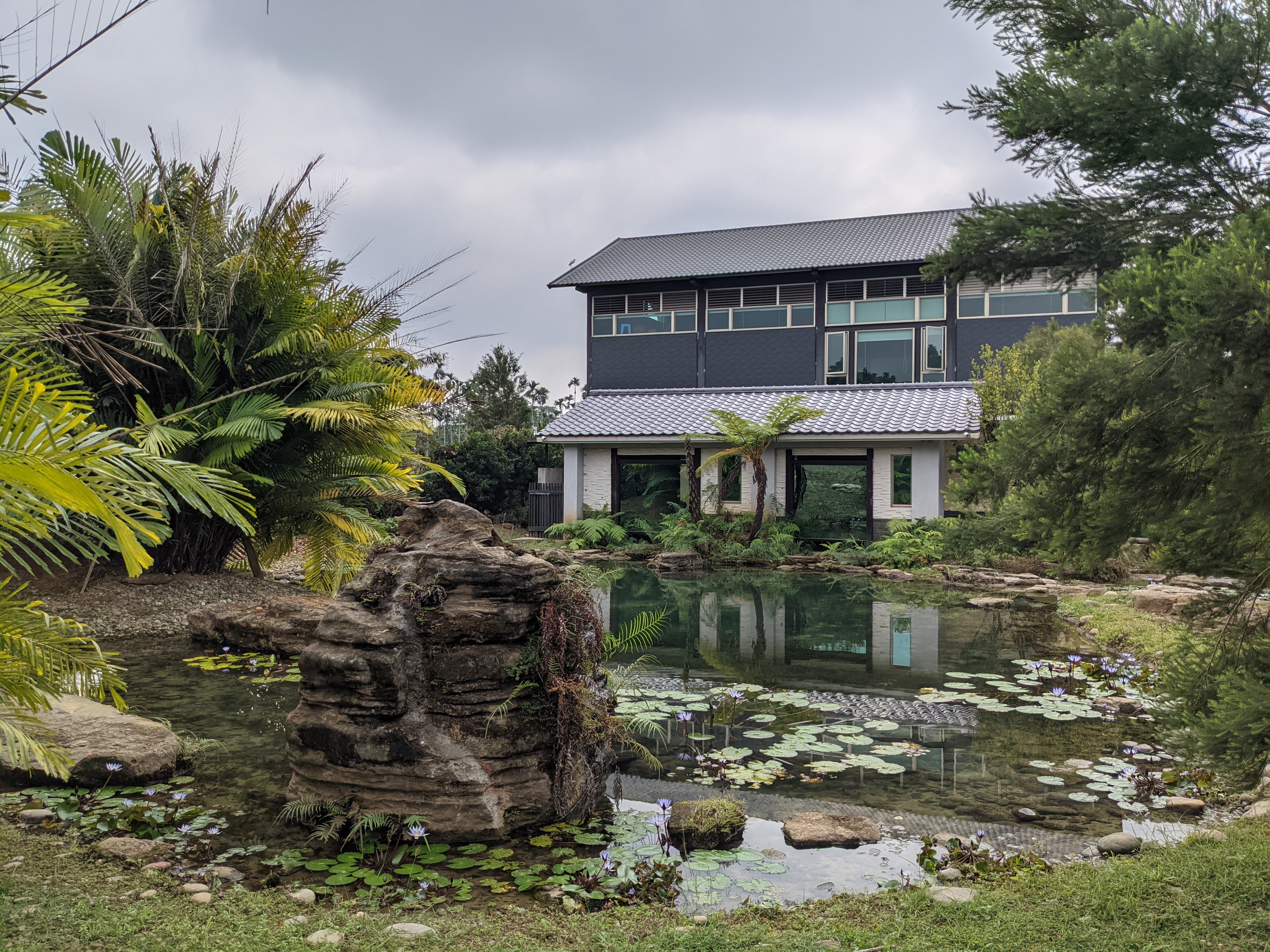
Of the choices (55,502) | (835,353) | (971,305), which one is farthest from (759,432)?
(55,502)

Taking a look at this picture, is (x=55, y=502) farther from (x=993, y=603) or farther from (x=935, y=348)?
(x=935, y=348)

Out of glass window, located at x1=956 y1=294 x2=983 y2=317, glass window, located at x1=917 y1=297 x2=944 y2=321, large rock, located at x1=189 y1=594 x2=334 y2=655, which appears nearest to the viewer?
large rock, located at x1=189 y1=594 x2=334 y2=655

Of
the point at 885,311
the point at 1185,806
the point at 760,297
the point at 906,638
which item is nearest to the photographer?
the point at 1185,806

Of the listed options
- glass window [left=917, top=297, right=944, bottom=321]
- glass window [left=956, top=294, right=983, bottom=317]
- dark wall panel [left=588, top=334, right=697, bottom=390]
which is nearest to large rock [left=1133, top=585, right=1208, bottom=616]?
glass window [left=956, top=294, right=983, bottom=317]

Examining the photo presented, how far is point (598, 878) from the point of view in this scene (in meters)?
3.84

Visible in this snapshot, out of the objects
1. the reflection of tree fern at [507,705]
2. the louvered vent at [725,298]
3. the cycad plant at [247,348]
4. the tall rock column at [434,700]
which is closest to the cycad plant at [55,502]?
the tall rock column at [434,700]

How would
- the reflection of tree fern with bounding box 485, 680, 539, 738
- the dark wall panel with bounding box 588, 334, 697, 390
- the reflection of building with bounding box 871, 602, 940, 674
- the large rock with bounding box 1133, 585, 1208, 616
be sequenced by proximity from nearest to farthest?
1. the reflection of tree fern with bounding box 485, 680, 539, 738
2. the reflection of building with bounding box 871, 602, 940, 674
3. the large rock with bounding box 1133, 585, 1208, 616
4. the dark wall panel with bounding box 588, 334, 697, 390

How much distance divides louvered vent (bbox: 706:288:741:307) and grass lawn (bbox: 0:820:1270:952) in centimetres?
2201

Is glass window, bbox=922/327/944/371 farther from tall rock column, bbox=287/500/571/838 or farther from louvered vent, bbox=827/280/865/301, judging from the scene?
tall rock column, bbox=287/500/571/838

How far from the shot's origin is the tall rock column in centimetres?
444

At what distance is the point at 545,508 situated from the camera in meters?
23.9

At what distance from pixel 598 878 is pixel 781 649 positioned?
585cm

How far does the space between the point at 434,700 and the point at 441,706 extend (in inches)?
1.9

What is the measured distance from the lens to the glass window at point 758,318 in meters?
24.3
